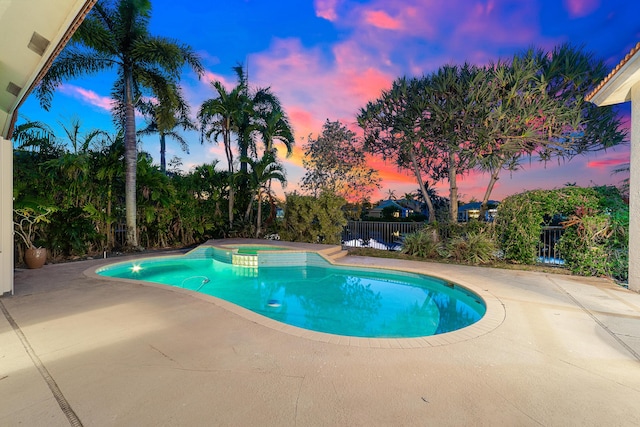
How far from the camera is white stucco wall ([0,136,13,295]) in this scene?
14.5 ft

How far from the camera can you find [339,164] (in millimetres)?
16906

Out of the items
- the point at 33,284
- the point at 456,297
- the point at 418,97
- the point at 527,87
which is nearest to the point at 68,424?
the point at 33,284

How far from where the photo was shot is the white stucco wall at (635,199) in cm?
517

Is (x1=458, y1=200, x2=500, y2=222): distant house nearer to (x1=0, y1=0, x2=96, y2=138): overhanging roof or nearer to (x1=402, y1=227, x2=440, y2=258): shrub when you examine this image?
(x1=402, y1=227, x2=440, y2=258): shrub

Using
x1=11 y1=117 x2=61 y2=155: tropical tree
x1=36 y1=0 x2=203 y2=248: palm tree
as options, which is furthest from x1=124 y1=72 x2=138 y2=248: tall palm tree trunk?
x1=11 y1=117 x2=61 y2=155: tropical tree

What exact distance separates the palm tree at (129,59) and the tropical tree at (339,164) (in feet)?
27.5

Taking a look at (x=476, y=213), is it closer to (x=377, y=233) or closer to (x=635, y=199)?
(x=377, y=233)

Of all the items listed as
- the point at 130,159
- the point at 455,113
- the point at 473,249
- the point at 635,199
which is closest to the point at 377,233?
the point at 473,249

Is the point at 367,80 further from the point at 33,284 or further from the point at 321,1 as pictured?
the point at 33,284

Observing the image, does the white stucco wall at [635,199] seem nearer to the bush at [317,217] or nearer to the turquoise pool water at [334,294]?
the turquoise pool water at [334,294]

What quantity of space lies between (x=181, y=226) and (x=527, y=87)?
15.0 metres

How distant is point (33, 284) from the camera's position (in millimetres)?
5332

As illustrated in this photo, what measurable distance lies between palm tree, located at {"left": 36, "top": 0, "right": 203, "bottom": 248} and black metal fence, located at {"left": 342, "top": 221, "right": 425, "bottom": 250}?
8.40m

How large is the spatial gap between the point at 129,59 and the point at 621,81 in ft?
42.4
